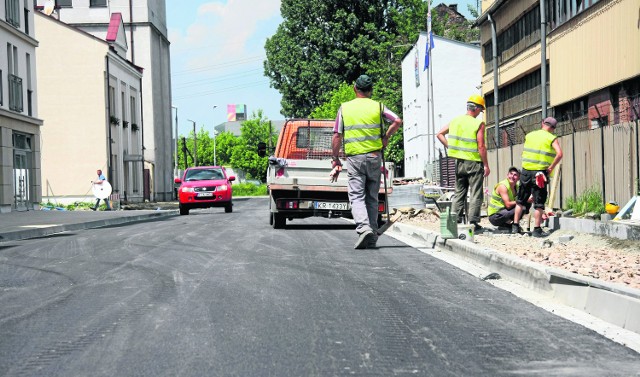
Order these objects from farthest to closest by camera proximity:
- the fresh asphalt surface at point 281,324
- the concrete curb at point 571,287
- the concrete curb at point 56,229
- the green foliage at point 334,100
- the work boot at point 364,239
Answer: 1. the green foliage at point 334,100
2. the concrete curb at point 56,229
3. the work boot at point 364,239
4. the concrete curb at point 571,287
5. the fresh asphalt surface at point 281,324

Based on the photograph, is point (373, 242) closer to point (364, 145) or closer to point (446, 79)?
point (364, 145)

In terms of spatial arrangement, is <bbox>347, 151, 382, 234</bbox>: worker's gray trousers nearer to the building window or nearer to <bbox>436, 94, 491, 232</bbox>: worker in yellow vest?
<bbox>436, 94, 491, 232</bbox>: worker in yellow vest

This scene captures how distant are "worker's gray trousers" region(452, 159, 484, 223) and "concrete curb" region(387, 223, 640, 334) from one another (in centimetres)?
273

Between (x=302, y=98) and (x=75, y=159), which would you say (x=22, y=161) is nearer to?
(x=75, y=159)

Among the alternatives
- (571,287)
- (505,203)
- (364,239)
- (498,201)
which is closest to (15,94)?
(498,201)

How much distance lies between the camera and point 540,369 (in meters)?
4.55

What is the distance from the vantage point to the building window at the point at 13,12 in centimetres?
3416

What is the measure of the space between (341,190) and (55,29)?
1328 inches

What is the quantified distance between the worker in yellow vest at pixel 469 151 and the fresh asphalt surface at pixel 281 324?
346 centimetres

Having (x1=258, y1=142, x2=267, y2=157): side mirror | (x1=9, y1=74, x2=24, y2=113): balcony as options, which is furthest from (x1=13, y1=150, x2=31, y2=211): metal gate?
(x1=258, y1=142, x2=267, y2=157): side mirror

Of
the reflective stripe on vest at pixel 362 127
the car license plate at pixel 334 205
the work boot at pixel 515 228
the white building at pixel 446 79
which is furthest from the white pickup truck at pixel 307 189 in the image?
the white building at pixel 446 79

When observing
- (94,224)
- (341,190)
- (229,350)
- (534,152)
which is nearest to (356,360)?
(229,350)

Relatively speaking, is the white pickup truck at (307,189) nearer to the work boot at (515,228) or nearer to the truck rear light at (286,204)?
the truck rear light at (286,204)

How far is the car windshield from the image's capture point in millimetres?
32875
